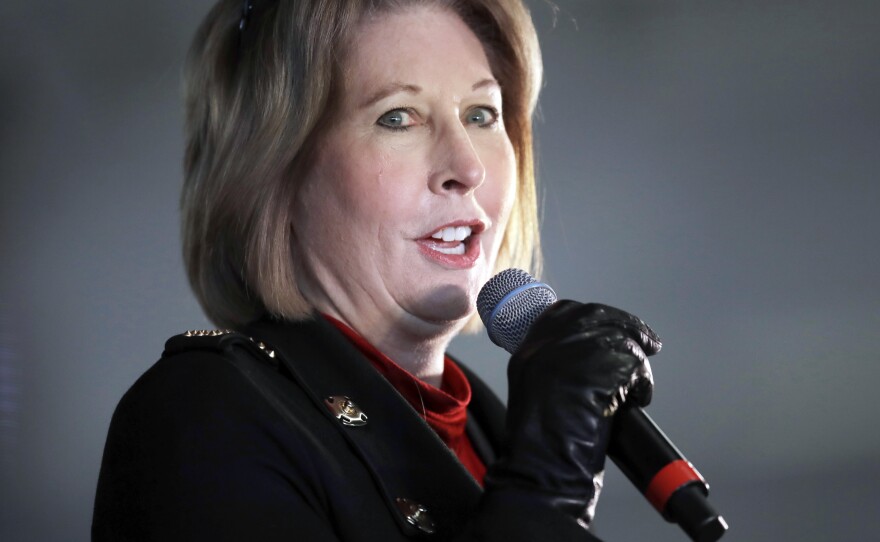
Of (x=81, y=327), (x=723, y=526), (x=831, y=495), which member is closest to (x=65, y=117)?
(x=81, y=327)

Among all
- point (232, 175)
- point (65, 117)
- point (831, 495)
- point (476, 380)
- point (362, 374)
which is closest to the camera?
point (362, 374)

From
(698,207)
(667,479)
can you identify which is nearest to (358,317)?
(667,479)

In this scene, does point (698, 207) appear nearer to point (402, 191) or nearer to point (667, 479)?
point (402, 191)

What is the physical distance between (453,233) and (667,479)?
0.60 m

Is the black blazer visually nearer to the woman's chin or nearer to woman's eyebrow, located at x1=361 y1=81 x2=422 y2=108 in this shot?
the woman's chin

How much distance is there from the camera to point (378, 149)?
145cm

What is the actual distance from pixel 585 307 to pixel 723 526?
283 millimetres

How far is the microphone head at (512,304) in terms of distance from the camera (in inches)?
48.4

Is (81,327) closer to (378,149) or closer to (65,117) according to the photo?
(65,117)

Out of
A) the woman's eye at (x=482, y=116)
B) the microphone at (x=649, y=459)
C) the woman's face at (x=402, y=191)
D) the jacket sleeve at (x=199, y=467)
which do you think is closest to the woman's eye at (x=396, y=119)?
the woman's face at (x=402, y=191)

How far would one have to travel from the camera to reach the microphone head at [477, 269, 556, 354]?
1.23m

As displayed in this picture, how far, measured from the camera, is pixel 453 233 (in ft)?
4.82

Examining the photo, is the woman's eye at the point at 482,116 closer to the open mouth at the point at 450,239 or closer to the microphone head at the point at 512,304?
the open mouth at the point at 450,239

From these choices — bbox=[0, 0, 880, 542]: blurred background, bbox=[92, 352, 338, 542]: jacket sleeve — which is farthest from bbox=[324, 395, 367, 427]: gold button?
bbox=[0, 0, 880, 542]: blurred background
